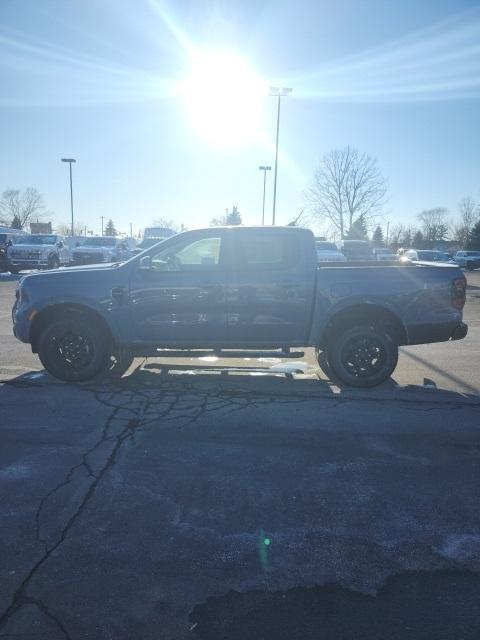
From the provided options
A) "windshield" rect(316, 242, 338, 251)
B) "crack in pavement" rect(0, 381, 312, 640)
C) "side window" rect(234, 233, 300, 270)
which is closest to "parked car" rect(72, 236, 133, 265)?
"windshield" rect(316, 242, 338, 251)

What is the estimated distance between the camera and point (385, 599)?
2.36 meters

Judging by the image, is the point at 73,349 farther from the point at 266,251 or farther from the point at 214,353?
the point at 266,251

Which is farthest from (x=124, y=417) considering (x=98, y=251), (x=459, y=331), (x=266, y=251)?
(x=98, y=251)

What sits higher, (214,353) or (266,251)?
(266,251)

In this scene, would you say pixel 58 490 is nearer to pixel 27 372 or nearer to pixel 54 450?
pixel 54 450

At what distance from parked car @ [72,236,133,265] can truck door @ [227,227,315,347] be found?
20.1 m

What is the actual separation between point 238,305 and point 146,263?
127 cm

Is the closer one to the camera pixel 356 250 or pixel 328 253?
pixel 328 253

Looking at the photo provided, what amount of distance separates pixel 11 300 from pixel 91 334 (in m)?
10.1

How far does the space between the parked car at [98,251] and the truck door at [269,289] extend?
66.1 feet

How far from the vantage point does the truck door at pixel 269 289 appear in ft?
19.2

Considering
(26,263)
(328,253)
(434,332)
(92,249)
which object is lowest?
(26,263)

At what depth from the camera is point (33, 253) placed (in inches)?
917

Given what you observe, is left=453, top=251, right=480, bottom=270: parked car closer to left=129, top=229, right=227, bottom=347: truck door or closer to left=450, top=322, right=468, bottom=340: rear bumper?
left=450, top=322, right=468, bottom=340: rear bumper
